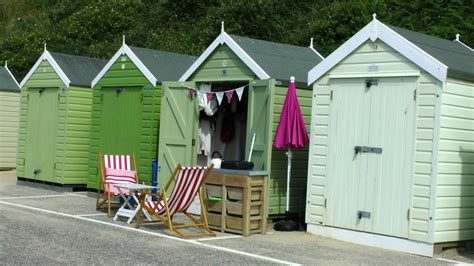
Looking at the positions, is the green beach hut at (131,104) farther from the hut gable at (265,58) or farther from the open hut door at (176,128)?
the hut gable at (265,58)

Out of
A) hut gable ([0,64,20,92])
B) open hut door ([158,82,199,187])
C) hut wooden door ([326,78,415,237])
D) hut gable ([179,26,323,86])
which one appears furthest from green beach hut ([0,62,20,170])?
hut wooden door ([326,78,415,237])

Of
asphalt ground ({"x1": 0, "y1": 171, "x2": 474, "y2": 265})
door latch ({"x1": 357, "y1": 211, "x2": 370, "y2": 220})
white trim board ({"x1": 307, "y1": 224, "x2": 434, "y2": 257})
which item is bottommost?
asphalt ground ({"x1": 0, "y1": 171, "x2": 474, "y2": 265})

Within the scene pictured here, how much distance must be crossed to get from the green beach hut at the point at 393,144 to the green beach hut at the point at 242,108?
0.84 metres

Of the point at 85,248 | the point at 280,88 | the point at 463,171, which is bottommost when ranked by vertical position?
the point at 85,248

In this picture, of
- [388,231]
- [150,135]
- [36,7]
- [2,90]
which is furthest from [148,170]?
[36,7]

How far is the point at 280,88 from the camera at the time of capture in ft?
32.5

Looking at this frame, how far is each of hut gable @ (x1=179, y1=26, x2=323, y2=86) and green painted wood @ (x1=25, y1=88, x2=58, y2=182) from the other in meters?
4.07

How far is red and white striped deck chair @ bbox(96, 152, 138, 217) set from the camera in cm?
1065

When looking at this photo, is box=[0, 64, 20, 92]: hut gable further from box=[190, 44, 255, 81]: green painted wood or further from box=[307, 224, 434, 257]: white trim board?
box=[307, 224, 434, 257]: white trim board

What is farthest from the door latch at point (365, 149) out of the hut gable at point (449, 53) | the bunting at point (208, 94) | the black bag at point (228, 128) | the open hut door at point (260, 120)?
the black bag at point (228, 128)

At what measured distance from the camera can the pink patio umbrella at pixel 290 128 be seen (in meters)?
9.33

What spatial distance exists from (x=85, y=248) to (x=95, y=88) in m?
6.19

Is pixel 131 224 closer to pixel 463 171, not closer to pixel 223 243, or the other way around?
pixel 223 243

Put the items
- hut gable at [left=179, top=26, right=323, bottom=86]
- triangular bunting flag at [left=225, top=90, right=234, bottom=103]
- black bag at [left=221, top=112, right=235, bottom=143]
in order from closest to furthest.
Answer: hut gable at [left=179, top=26, right=323, bottom=86], triangular bunting flag at [left=225, top=90, right=234, bottom=103], black bag at [left=221, top=112, right=235, bottom=143]
